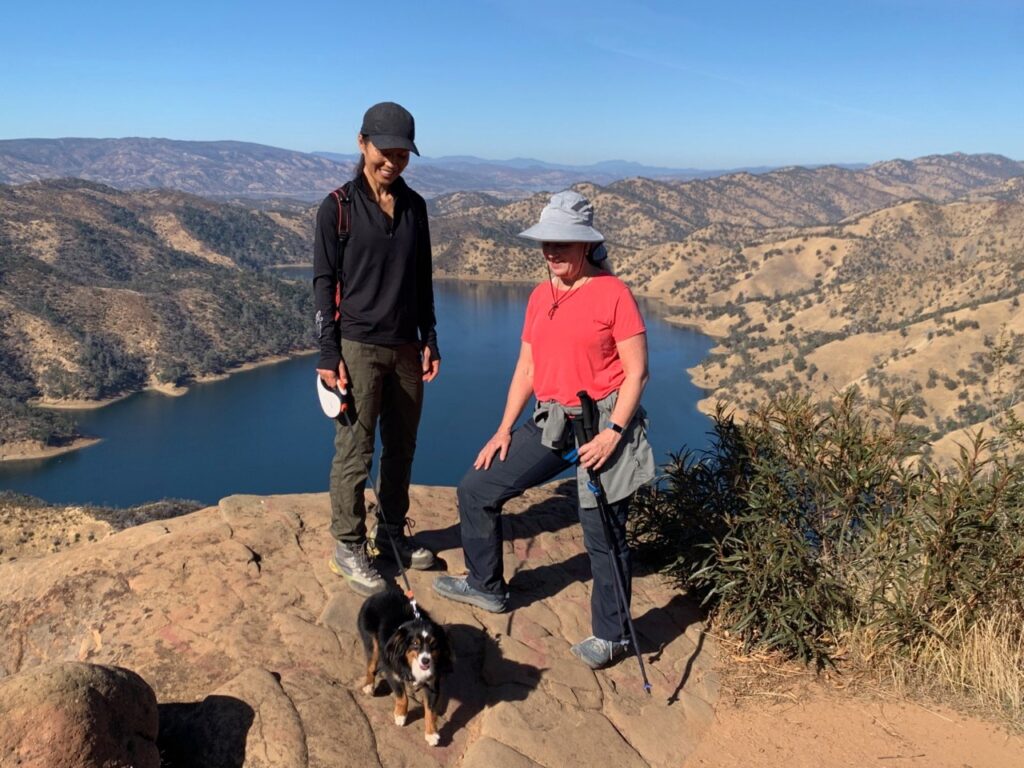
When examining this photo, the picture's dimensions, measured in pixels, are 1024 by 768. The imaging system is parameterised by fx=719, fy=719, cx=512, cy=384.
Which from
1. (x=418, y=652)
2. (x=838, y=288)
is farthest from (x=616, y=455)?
(x=838, y=288)

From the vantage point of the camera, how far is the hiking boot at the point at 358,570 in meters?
3.77

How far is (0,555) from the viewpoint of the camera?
1509 cm

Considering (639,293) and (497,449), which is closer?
(497,449)

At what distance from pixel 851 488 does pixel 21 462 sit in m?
50.6

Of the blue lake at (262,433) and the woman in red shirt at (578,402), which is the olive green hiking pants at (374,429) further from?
the blue lake at (262,433)

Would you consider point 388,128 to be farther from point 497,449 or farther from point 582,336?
point 497,449

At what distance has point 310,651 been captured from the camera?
3.32 metres

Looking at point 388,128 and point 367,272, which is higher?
point 388,128

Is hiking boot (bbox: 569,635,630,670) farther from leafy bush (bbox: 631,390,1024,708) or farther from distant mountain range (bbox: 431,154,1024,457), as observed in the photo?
distant mountain range (bbox: 431,154,1024,457)

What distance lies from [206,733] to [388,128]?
2.63 m

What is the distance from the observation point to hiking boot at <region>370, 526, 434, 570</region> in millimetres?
4152

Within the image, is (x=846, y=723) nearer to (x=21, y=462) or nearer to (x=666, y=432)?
(x=666, y=432)

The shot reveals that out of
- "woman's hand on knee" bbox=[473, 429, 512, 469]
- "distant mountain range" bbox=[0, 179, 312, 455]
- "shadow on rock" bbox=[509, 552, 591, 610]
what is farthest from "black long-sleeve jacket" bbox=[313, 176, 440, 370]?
"distant mountain range" bbox=[0, 179, 312, 455]

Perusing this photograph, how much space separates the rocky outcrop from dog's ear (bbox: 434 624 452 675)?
104cm
